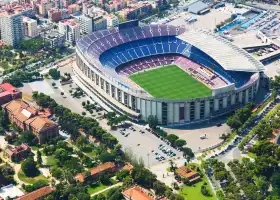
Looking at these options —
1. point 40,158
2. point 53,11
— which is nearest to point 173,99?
point 40,158

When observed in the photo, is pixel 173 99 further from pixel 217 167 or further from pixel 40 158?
pixel 40 158

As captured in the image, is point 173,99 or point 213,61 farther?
point 213,61

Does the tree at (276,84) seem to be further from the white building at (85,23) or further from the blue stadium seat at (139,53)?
the white building at (85,23)

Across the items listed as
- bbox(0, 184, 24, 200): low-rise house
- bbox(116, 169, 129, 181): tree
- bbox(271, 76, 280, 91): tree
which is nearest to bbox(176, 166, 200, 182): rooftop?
bbox(116, 169, 129, 181): tree

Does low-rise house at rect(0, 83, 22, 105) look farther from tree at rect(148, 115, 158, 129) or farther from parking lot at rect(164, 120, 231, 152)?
parking lot at rect(164, 120, 231, 152)

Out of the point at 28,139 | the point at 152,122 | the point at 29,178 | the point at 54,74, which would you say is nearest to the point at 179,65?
the point at 152,122

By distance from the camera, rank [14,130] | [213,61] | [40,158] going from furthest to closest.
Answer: [213,61], [14,130], [40,158]

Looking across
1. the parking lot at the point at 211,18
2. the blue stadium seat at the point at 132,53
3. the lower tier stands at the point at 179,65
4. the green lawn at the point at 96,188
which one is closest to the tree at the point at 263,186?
the green lawn at the point at 96,188
